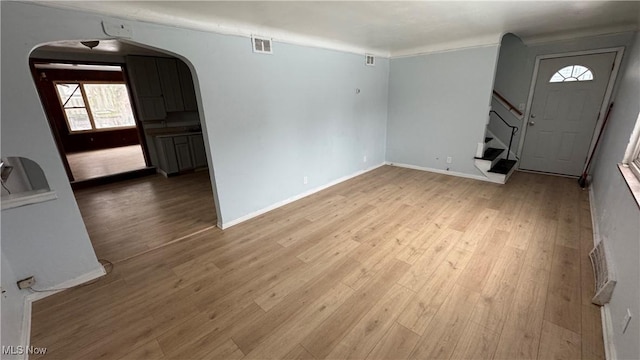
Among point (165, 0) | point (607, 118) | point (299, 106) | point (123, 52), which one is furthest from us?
point (123, 52)

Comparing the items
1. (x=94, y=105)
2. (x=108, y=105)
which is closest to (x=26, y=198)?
(x=94, y=105)

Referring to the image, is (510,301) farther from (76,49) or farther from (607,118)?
(76,49)

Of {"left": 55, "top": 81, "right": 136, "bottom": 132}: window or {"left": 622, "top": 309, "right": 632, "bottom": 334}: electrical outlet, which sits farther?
{"left": 55, "top": 81, "right": 136, "bottom": 132}: window

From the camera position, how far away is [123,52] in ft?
14.9

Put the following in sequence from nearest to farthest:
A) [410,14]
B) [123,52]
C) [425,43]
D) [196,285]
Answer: [196,285] < [410,14] < [425,43] < [123,52]

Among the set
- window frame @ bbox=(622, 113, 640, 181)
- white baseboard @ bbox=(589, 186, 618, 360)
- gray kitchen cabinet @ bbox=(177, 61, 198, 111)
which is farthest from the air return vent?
gray kitchen cabinet @ bbox=(177, 61, 198, 111)

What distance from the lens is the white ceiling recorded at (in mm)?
2236

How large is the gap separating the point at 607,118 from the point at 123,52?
8238 mm

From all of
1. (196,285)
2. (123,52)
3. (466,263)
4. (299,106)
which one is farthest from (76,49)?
(466,263)

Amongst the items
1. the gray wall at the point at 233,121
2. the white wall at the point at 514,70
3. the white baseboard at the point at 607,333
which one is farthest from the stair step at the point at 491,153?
the white baseboard at the point at 607,333

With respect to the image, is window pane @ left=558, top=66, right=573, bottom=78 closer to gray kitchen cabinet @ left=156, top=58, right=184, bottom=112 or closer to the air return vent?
the air return vent

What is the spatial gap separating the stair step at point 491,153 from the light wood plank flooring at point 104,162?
704 cm

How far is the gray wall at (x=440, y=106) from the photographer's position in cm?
424

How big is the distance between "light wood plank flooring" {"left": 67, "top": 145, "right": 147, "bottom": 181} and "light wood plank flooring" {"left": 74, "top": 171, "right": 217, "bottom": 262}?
2.38ft
